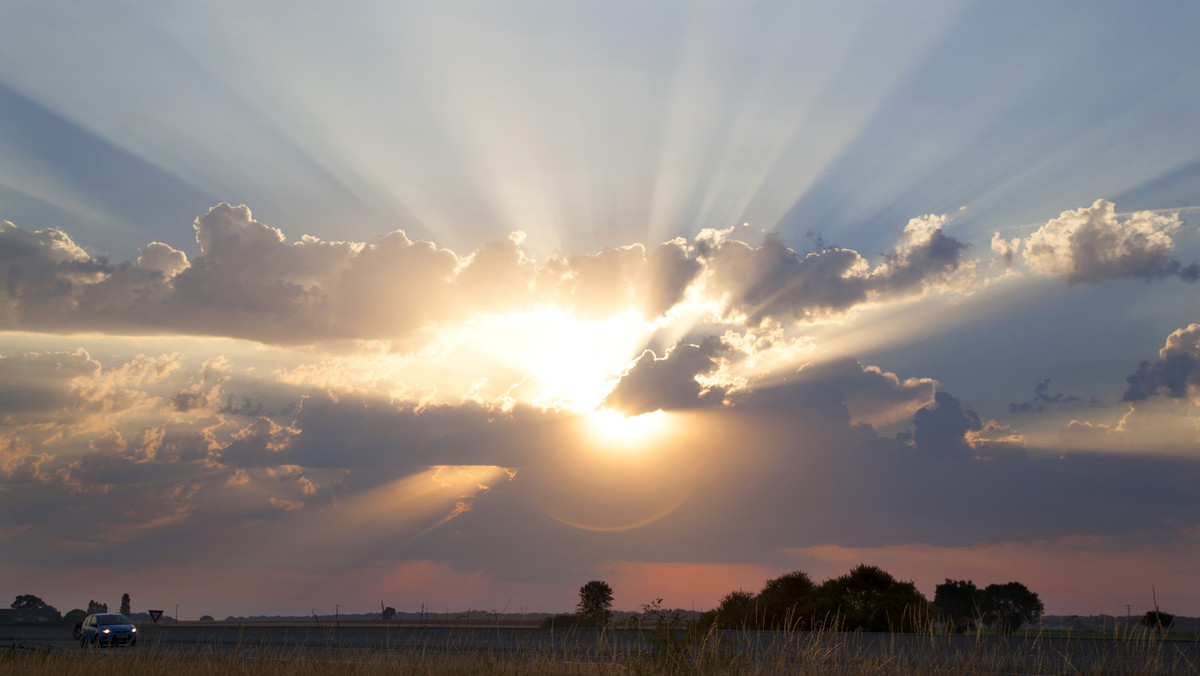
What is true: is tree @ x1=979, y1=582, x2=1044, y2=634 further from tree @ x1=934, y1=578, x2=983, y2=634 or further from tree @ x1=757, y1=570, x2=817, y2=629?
tree @ x1=757, y1=570, x2=817, y2=629

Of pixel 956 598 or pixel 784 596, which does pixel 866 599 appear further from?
pixel 956 598

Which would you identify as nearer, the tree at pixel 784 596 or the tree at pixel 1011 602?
the tree at pixel 784 596

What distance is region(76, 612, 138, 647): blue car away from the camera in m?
51.2

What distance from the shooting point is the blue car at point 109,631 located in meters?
51.2

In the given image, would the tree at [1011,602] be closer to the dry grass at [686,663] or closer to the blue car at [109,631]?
the dry grass at [686,663]

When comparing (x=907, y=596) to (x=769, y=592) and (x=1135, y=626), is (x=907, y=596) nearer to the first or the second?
(x=769, y=592)

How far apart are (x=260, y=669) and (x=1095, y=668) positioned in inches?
1022

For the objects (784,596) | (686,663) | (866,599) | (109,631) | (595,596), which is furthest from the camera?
(595,596)

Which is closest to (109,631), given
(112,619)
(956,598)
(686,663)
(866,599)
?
(112,619)

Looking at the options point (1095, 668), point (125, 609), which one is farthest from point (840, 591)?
point (125, 609)

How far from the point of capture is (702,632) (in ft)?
75.6

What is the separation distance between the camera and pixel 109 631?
51.8 m

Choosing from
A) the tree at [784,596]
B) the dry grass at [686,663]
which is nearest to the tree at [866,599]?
the tree at [784,596]

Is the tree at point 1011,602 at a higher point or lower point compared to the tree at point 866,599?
lower
